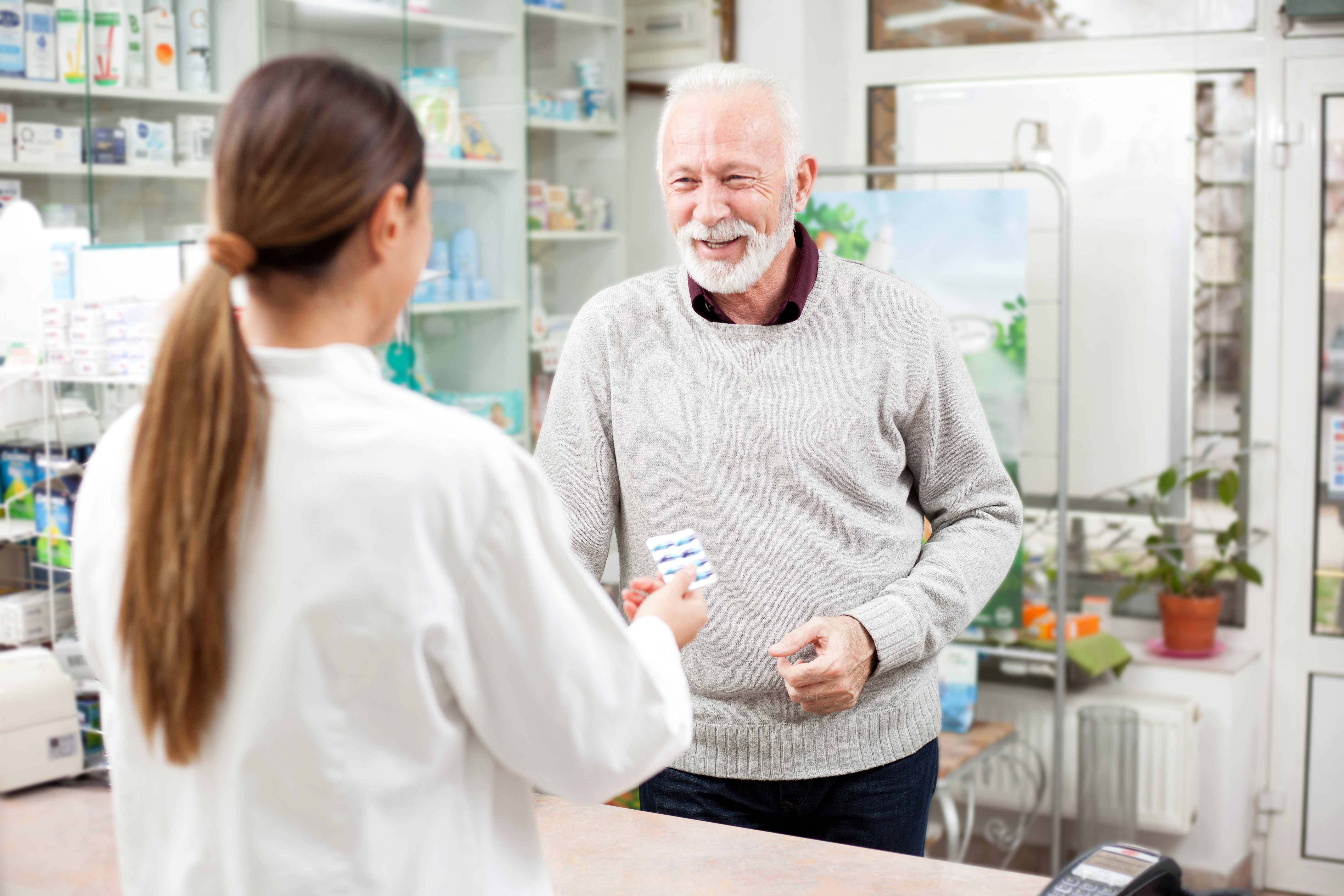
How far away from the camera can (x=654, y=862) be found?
1262mm

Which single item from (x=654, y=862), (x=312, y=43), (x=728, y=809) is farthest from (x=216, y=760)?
(x=312, y=43)

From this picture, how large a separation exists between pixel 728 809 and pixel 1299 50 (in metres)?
2.82

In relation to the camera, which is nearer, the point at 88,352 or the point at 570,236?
the point at 88,352

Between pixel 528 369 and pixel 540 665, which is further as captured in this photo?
pixel 528 369

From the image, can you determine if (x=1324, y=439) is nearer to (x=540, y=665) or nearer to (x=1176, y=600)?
(x=1176, y=600)

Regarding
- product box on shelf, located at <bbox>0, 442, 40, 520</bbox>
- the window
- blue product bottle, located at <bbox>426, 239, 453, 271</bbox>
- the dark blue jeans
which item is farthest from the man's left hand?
the window

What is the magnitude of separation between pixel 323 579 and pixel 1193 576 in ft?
10.3

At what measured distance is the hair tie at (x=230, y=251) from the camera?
2.41 ft

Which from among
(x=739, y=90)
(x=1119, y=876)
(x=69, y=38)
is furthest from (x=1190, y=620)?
(x=69, y=38)

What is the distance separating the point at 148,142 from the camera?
2.54 metres

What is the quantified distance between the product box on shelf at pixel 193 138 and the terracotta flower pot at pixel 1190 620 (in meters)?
2.70

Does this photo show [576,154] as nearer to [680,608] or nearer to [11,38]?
[11,38]

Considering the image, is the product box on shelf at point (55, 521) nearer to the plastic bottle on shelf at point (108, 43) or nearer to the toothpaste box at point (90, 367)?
the toothpaste box at point (90, 367)

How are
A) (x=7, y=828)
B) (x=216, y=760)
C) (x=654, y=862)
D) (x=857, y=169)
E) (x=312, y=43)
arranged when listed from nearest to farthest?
(x=216, y=760) → (x=654, y=862) → (x=7, y=828) → (x=312, y=43) → (x=857, y=169)
